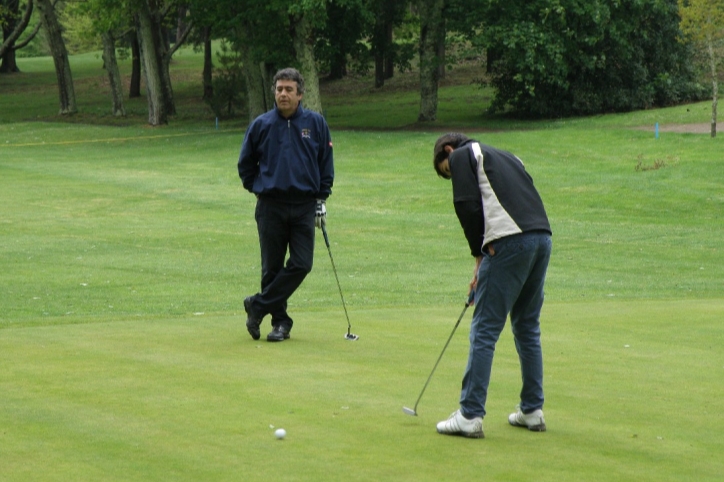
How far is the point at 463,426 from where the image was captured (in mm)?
6184

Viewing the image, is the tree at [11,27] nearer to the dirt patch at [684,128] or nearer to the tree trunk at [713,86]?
the dirt patch at [684,128]

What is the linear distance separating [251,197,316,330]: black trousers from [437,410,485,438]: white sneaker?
360 cm

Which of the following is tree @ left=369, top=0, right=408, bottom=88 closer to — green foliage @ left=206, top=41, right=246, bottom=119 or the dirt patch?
green foliage @ left=206, top=41, right=246, bottom=119

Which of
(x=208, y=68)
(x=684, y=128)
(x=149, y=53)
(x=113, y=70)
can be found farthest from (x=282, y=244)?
(x=208, y=68)

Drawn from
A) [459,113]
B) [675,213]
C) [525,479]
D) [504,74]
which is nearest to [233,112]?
[459,113]

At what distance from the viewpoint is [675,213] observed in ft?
81.7

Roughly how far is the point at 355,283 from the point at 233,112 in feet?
131

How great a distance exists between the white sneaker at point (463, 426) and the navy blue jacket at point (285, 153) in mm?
3573

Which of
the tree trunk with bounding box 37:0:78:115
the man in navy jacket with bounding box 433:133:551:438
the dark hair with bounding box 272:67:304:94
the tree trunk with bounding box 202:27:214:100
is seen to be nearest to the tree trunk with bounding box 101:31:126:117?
the tree trunk with bounding box 37:0:78:115

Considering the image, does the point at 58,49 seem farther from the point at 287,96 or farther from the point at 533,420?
the point at 533,420

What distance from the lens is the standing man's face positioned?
365 inches

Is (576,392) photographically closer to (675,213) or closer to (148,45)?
(675,213)

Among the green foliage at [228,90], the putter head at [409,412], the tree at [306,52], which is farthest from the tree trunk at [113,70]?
the putter head at [409,412]

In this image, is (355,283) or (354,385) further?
(355,283)
